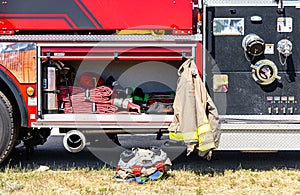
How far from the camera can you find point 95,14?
18.1ft

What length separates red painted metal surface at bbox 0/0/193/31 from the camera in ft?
18.1

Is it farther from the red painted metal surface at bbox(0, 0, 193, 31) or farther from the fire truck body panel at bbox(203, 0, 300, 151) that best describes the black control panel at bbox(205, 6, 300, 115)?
the red painted metal surface at bbox(0, 0, 193, 31)

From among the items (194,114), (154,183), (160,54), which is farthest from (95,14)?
(154,183)

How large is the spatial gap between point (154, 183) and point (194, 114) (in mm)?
826

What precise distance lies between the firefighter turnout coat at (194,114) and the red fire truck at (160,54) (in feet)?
0.71

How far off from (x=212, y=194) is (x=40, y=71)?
2326mm

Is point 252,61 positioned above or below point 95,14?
below

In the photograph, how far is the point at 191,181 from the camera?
5152mm

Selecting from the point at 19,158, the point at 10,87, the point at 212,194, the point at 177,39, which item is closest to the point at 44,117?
the point at 10,87

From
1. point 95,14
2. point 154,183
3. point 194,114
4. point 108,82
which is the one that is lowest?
point 154,183

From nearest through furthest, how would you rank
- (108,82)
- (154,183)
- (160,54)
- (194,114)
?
(154,183) < (194,114) < (160,54) < (108,82)

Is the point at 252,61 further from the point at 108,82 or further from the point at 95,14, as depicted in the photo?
the point at 95,14

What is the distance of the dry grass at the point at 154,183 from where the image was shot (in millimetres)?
4828

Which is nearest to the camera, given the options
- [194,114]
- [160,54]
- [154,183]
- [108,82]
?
[154,183]
